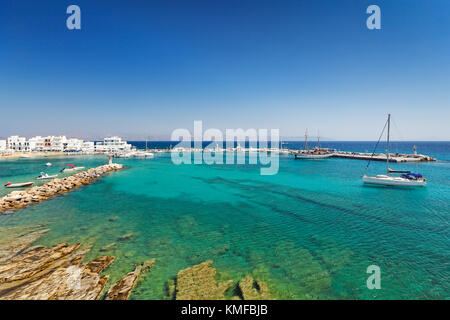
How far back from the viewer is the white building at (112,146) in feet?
295

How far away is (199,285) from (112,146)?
326ft

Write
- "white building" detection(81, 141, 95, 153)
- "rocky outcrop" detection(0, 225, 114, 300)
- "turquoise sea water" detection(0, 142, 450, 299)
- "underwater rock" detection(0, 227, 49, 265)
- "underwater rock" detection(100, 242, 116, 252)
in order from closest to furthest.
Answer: "rocky outcrop" detection(0, 225, 114, 300) < "turquoise sea water" detection(0, 142, 450, 299) < "underwater rock" detection(0, 227, 49, 265) < "underwater rock" detection(100, 242, 116, 252) < "white building" detection(81, 141, 95, 153)

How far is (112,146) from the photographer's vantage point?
91375 mm

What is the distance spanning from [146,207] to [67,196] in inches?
404

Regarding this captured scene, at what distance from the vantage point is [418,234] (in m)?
11.6

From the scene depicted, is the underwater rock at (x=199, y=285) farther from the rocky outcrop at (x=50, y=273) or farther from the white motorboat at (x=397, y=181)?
the white motorboat at (x=397, y=181)

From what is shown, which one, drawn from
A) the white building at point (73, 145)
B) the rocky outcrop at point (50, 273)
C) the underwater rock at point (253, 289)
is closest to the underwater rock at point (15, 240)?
the rocky outcrop at point (50, 273)

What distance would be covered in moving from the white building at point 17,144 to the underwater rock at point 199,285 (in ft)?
381

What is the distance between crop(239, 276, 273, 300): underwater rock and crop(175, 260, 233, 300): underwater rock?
1.75 feet

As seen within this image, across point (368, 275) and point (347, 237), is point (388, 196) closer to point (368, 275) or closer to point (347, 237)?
point (347, 237)

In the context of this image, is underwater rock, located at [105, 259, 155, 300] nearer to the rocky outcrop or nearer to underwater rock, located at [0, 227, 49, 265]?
the rocky outcrop

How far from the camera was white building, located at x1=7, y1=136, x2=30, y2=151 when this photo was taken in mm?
84688

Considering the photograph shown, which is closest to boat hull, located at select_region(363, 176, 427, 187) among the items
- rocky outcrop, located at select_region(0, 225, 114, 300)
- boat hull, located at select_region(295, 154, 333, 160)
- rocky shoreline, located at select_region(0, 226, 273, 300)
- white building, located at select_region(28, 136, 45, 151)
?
rocky shoreline, located at select_region(0, 226, 273, 300)

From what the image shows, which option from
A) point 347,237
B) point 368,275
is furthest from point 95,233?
point 347,237
